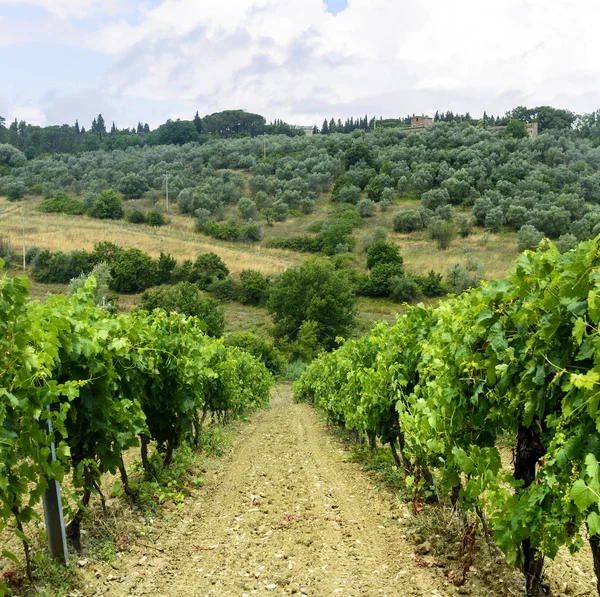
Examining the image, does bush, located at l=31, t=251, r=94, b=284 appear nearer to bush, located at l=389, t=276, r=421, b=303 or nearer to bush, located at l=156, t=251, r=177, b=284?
bush, located at l=156, t=251, r=177, b=284

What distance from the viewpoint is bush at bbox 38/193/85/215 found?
63.5m

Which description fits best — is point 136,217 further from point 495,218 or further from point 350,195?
point 495,218

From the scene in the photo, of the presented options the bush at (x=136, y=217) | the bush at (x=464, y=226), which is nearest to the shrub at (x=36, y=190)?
the bush at (x=136, y=217)

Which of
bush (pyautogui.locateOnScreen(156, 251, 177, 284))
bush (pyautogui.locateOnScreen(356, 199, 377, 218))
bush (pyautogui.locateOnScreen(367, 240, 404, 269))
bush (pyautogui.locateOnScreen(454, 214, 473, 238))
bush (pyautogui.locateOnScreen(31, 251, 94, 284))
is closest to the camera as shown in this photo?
bush (pyautogui.locateOnScreen(31, 251, 94, 284))

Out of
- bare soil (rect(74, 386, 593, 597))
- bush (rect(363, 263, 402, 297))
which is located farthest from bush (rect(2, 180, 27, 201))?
bare soil (rect(74, 386, 593, 597))

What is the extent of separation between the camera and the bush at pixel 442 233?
173 ft

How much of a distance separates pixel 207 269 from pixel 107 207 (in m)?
19.9

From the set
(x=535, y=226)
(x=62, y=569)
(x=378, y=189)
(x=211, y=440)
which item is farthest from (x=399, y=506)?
(x=378, y=189)

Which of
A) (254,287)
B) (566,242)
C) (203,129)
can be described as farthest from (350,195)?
(203,129)

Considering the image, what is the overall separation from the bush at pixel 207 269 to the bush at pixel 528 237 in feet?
78.9

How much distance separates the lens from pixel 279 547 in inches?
191

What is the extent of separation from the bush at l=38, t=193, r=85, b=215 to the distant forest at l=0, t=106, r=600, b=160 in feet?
112

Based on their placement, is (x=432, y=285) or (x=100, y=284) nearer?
(x=100, y=284)

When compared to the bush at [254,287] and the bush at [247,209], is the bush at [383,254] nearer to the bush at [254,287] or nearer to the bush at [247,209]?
the bush at [254,287]
